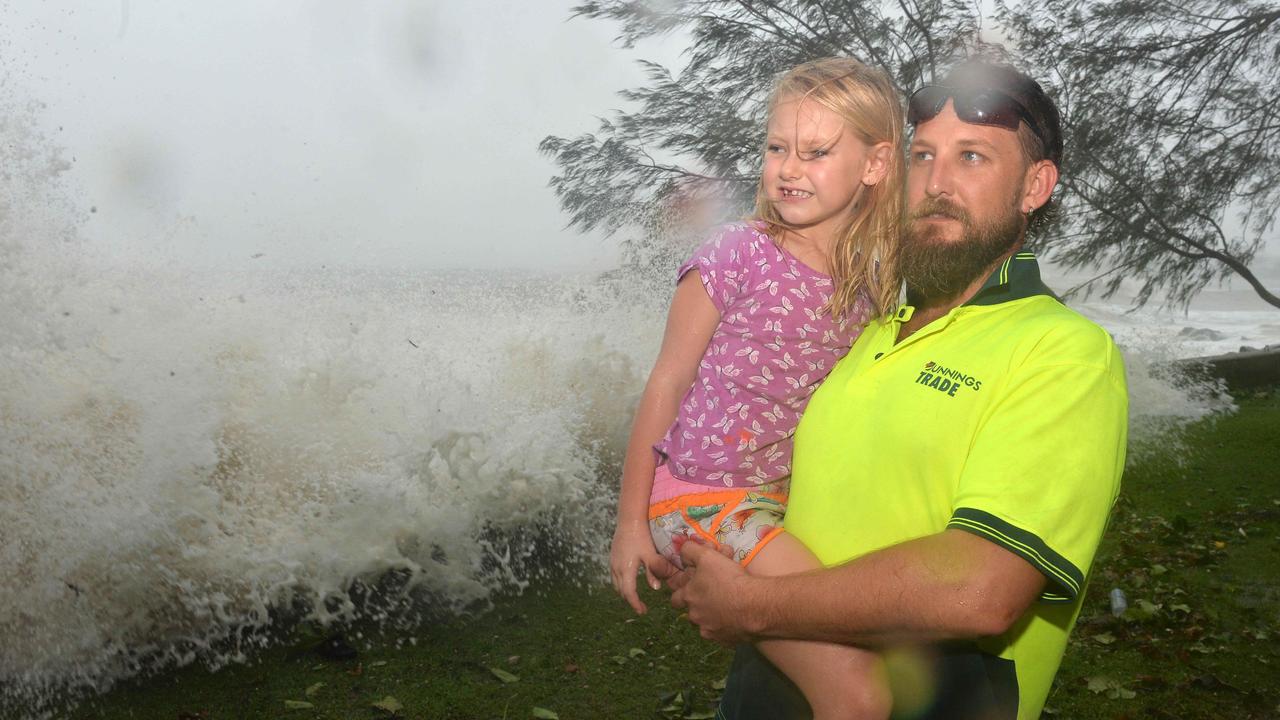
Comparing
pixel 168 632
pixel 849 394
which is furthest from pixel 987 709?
pixel 168 632

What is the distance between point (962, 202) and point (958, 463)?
1.62ft

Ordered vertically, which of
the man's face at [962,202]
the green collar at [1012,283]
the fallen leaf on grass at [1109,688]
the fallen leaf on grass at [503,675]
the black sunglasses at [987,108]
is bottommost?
the fallen leaf on grass at [1109,688]

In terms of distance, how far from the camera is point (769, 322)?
188 centimetres

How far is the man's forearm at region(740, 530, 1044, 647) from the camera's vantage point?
1.27 metres

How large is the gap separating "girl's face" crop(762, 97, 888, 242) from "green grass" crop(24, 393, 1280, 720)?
1.96m

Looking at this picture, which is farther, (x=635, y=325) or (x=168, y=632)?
(x=635, y=325)

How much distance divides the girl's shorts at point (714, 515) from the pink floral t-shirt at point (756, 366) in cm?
3

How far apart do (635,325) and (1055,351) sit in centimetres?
482

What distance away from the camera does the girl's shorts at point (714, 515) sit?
1.72 m

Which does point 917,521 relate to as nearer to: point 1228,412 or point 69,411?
point 69,411

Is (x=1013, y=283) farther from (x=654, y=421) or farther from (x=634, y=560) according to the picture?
(x=634, y=560)

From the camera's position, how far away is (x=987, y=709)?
1508 millimetres

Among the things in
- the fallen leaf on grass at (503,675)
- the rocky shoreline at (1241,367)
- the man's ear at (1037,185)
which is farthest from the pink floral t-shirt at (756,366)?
the rocky shoreline at (1241,367)

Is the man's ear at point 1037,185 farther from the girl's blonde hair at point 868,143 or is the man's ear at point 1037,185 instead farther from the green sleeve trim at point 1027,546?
the green sleeve trim at point 1027,546
